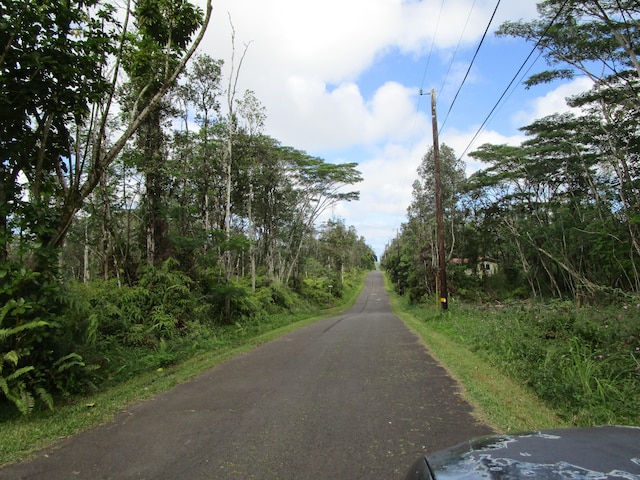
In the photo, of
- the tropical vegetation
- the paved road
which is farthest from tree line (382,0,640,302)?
the paved road

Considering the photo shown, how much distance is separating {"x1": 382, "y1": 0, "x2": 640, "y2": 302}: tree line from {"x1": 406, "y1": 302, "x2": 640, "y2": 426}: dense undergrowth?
115 inches

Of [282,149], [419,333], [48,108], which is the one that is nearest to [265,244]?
[282,149]

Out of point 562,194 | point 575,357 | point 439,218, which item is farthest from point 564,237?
point 575,357

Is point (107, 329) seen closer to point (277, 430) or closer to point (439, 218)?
point (277, 430)

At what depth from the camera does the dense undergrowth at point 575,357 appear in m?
4.96

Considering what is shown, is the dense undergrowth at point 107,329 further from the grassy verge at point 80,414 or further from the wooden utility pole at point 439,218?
the wooden utility pole at point 439,218

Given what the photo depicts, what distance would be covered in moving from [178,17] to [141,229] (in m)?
8.46

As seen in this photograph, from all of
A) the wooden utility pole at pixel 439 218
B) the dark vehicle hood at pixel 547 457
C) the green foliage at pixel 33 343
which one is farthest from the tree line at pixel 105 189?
the wooden utility pole at pixel 439 218

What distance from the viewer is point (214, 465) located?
3689mm

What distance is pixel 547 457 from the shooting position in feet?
5.91

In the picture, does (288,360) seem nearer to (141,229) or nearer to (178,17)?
(178,17)

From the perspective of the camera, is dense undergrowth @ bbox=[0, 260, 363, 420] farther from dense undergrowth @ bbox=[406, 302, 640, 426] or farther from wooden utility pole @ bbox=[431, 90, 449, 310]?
wooden utility pole @ bbox=[431, 90, 449, 310]

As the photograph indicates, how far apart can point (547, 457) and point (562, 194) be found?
111 ft

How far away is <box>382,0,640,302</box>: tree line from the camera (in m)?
13.9
